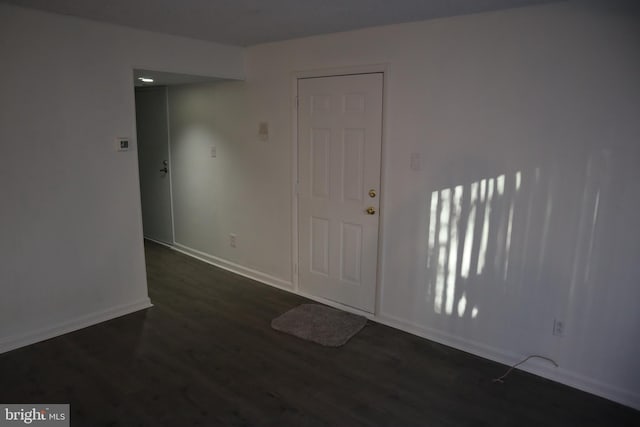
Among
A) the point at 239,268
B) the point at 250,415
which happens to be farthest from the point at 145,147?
the point at 250,415

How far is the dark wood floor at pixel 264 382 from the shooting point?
96.8 inches

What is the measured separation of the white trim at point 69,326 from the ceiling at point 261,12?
228cm

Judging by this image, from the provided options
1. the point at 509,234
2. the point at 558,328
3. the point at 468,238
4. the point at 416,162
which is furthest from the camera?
the point at 416,162

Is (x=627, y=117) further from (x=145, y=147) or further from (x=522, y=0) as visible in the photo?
(x=145, y=147)

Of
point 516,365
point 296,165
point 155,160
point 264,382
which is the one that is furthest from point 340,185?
point 155,160

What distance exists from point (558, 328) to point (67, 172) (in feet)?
11.8

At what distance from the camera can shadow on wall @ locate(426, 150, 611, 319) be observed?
2611 mm

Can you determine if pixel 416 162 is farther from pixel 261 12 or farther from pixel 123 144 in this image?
pixel 123 144

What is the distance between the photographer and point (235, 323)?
11.8ft

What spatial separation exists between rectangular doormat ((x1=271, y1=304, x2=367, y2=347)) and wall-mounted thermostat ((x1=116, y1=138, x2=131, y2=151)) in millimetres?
1872

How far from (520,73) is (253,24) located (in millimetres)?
1921

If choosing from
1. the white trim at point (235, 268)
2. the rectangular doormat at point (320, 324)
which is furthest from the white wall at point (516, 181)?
the white trim at point (235, 268)

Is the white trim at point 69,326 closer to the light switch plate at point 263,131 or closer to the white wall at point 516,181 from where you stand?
the light switch plate at point 263,131

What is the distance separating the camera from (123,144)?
353cm
